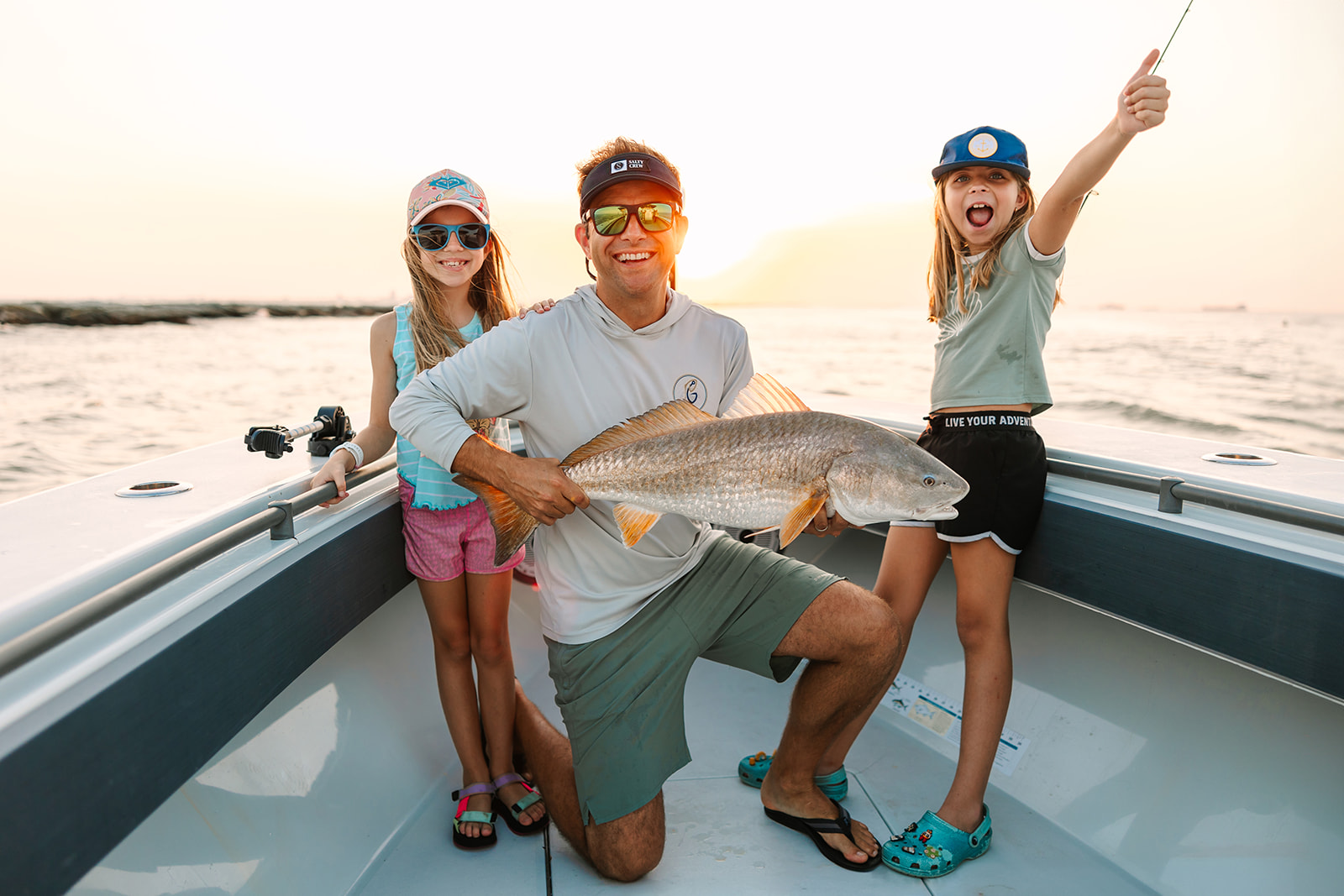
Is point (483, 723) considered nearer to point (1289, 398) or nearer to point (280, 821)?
point (280, 821)

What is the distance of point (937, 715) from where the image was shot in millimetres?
3256

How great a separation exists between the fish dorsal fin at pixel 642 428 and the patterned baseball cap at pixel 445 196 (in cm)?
109

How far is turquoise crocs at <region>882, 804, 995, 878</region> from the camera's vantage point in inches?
95.1

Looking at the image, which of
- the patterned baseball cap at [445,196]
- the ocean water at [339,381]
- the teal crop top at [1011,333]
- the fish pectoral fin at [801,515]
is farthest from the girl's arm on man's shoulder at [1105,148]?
the ocean water at [339,381]

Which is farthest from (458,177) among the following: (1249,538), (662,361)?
(1249,538)

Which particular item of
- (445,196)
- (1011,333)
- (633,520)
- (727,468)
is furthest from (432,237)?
(1011,333)

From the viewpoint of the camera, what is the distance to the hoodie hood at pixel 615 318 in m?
2.45

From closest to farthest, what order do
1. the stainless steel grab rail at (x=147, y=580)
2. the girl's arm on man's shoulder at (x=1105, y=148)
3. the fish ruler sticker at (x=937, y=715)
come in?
the stainless steel grab rail at (x=147, y=580)
the girl's arm on man's shoulder at (x=1105, y=148)
the fish ruler sticker at (x=937, y=715)

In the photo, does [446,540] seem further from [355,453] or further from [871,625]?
[871,625]

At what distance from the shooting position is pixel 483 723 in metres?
2.82

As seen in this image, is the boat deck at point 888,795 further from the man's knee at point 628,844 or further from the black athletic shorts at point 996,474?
the black athletic shorts at point 996,474

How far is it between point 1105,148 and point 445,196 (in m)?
2.07

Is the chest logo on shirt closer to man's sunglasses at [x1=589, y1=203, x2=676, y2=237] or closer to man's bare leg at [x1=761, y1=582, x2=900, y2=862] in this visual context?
man's sunglasses at [x1=589, y1=203, x2=676, y2=237]

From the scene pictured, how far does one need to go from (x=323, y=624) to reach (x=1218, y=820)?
2571 mm
